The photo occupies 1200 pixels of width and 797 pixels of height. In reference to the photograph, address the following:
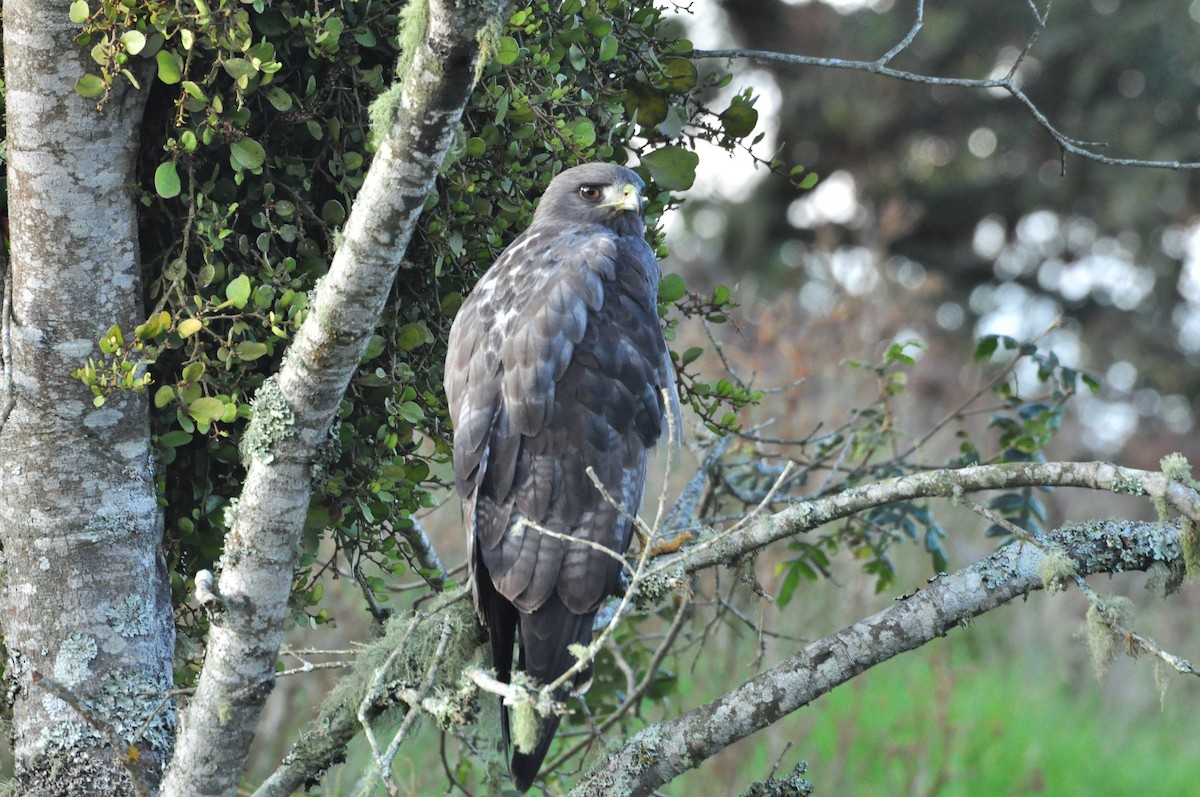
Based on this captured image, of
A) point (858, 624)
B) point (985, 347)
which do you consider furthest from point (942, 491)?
point (985, 347)

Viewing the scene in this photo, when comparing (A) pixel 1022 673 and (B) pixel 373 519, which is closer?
(B) pixel 373 519

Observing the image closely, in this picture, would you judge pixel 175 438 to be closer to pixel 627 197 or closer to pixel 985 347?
pixel 627 197

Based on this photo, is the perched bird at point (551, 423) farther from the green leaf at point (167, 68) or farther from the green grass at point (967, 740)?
the green grass at point (967, 740)

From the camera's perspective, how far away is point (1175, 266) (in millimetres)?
12094

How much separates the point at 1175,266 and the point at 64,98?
12.4 meters

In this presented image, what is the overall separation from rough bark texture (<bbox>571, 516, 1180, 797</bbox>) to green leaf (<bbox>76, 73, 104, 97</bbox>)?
1.41m

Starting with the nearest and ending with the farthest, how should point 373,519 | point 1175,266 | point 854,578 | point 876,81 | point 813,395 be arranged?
1. point 373,519
2. point 854,578
3. point 813,395
4. point 1175,266
5. point 876,81

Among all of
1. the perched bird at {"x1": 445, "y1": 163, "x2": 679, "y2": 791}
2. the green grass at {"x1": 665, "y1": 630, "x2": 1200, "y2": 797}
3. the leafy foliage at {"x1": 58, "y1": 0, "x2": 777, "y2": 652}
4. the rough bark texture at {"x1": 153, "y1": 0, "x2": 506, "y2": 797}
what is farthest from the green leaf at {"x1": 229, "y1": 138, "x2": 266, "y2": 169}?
the green grass at {"x1": 665, "y1": 630, "x2": 1200, "y2": 797}

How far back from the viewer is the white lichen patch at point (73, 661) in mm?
2059

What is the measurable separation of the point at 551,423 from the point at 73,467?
919mm

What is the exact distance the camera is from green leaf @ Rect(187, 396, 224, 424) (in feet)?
6.40

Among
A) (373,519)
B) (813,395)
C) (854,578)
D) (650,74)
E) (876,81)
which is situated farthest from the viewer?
(876,81)

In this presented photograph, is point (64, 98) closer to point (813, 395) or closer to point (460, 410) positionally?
point (460, 410)

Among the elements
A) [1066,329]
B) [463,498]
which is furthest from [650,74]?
[1066,329]
